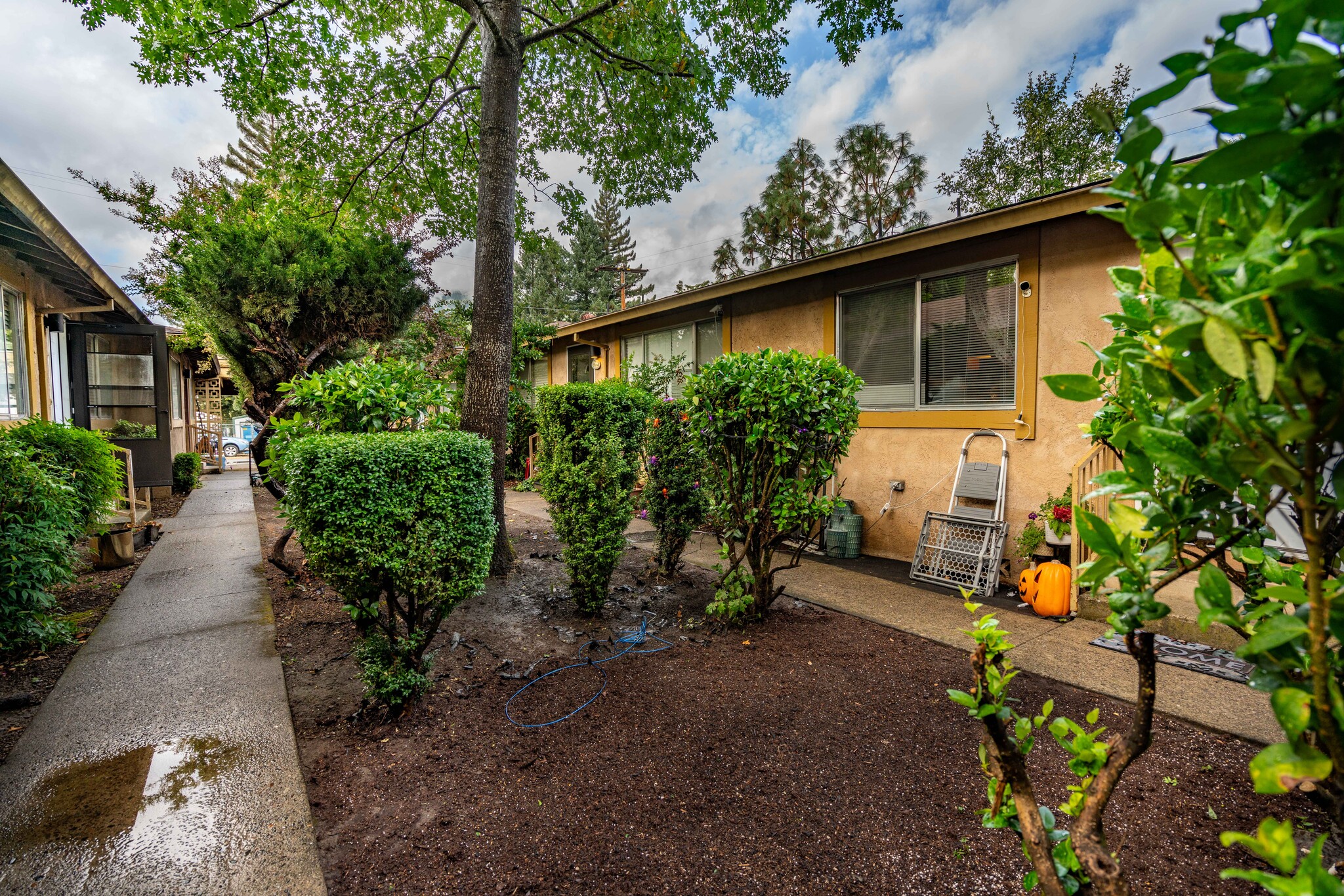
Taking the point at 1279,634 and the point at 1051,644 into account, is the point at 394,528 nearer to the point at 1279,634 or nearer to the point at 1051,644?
the point at 1279,634

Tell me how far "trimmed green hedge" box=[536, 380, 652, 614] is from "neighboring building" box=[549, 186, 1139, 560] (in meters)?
3.22

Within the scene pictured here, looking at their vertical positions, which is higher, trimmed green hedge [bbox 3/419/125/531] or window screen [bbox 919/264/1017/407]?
window screen [bbox 919/264/1017/407]

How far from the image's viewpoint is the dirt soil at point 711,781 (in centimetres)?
183

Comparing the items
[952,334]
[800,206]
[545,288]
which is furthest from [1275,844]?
[545,288]

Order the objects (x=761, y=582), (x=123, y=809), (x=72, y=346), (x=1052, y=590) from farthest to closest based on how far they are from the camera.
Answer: (x=72, y=346) < (x=1052, y=590) < (x=761, y=582) < (x=123, y=809)

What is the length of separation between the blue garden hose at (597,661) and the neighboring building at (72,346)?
16.9ft

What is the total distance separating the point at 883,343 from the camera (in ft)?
20.1

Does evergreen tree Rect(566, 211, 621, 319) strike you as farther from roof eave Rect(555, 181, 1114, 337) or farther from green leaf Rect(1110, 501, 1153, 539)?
green leaf Rect(1110, 501, 1153, 539)

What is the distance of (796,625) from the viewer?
155 inches

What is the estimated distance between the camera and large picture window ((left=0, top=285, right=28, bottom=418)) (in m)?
5.57

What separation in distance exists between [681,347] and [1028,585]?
5.92m

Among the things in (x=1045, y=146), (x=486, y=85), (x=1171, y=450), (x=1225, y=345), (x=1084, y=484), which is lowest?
(x=1084, y=484)

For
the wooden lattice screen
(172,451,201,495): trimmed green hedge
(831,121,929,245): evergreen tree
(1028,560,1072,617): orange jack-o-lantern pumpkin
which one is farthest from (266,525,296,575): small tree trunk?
(831,121,929,245): evergreen tree

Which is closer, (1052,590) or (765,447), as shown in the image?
(765,447)
